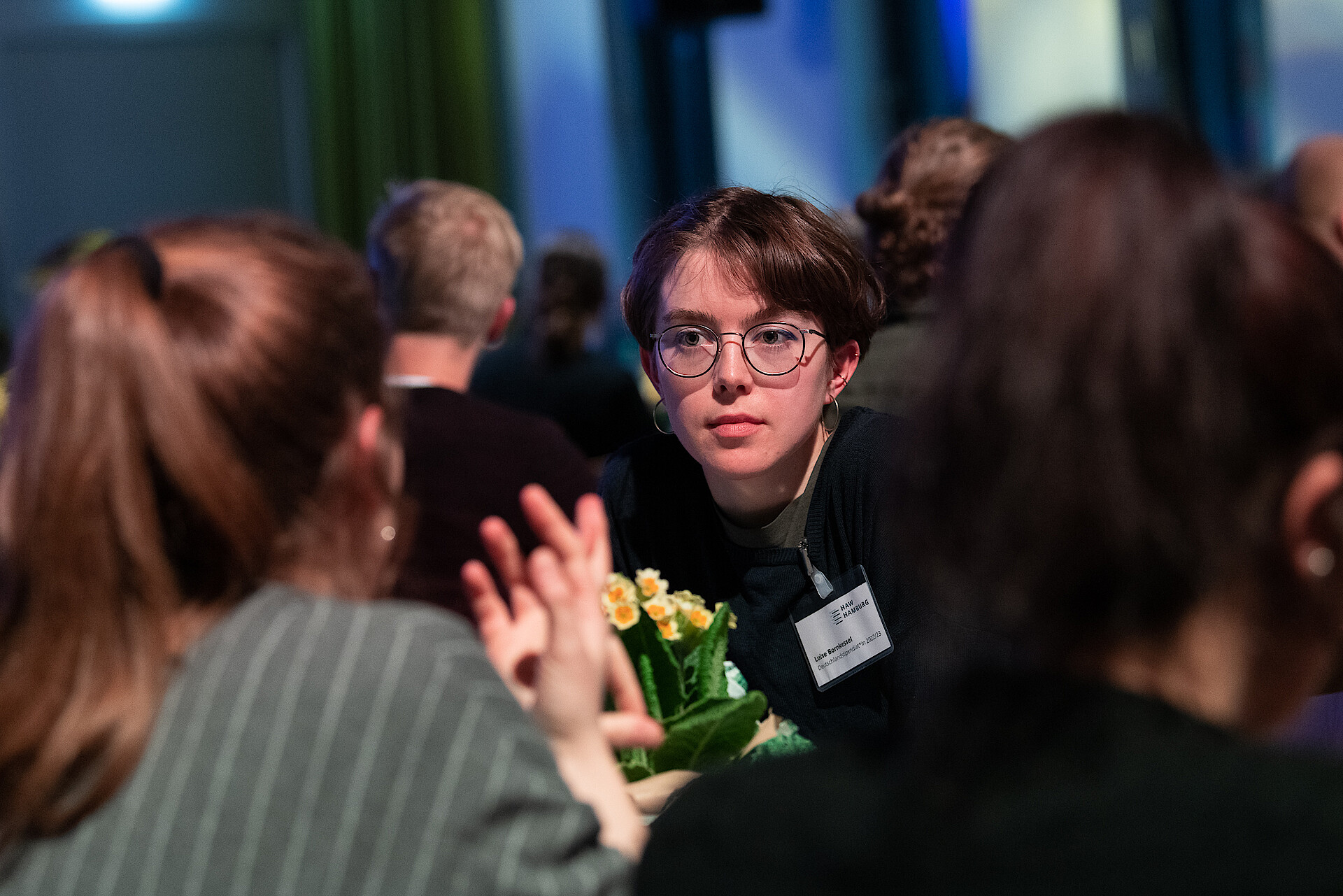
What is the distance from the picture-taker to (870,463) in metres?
1.71

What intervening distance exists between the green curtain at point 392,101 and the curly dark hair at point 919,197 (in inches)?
145

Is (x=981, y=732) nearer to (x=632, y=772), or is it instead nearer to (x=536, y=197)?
(x=632, y=772)

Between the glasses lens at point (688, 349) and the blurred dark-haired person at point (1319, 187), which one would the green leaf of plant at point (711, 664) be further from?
the blurred dark-haired person at point (1319, 187)

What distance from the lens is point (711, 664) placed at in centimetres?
145

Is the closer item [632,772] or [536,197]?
[632,772]

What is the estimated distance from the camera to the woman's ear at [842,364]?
1.77 metres

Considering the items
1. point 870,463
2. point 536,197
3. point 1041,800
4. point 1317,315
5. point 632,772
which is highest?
point 536,197

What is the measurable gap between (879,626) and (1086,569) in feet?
3.00

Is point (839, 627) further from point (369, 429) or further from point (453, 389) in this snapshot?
point (453, 389)

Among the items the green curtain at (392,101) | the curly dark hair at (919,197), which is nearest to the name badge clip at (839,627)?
the curly dark hair at (919,197)

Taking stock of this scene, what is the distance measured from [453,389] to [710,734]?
124cm

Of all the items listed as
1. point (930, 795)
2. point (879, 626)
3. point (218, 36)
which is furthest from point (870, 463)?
point (218, 36)

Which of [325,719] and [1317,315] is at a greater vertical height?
[1317,315]

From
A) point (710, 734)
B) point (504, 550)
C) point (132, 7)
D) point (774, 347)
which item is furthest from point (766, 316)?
point (132, 7)
